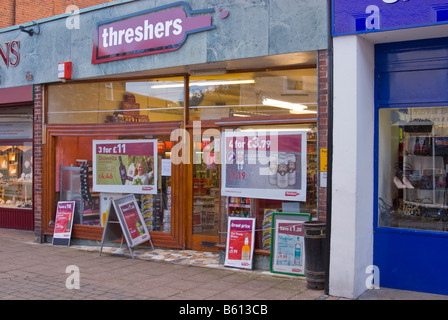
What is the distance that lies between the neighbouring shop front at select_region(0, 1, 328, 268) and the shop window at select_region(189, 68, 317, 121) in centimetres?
2

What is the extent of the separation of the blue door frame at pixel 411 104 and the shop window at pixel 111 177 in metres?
4.18

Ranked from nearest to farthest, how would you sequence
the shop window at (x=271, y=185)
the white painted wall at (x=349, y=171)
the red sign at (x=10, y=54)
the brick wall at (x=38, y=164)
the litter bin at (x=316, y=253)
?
the white painted wall at (x=349, y=171), the litter bin at (x=316, y=253), the shop window at (x=271, y=185), the brick wall at (x=38, y=164), the red sign at (x=10, y=54)

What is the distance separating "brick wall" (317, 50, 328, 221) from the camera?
684 centimetres

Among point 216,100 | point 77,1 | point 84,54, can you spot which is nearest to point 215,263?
point 216,100

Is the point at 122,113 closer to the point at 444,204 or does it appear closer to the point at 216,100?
the point at 216,100

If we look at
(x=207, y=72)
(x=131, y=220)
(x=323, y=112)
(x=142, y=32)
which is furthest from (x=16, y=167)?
(x=323, y=112)

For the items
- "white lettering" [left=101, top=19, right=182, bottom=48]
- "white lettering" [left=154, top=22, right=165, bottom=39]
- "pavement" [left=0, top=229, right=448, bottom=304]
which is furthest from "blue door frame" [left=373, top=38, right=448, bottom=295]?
"white lettering" [left=154, top=22, right=165, bottom=39]

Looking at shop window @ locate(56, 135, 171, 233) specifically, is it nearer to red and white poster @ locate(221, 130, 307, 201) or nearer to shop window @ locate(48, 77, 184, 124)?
shop window @ locate(48, 77, 184, 124)

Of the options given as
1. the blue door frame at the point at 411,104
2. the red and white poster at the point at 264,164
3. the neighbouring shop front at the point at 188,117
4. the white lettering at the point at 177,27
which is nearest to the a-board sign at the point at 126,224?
the neighbouring shop front at the point at 188,117

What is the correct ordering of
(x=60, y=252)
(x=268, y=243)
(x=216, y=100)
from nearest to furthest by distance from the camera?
(x=268, y=243), (x=216, y=100), (x=60, y=252)

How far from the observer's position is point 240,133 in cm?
812

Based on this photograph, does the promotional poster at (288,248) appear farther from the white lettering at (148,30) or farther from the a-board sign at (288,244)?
the white lettering at (148,30)

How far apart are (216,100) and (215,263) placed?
2.94 m

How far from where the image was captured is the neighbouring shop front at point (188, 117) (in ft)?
24.7
